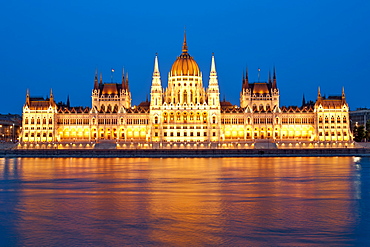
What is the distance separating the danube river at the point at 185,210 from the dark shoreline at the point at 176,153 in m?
36.9

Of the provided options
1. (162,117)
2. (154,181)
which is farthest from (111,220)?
(162,117)

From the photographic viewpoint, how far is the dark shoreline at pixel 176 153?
8269cm

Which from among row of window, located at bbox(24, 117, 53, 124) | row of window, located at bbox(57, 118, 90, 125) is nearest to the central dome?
row of window, located at bbox(57, 118, 90, 125)

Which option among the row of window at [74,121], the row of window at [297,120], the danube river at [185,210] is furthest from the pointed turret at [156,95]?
the danube river at [185,210]

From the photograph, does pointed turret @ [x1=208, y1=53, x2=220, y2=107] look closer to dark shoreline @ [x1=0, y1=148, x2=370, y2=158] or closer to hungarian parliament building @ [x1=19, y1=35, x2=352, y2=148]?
hungarian parliament building @ [x1=19, y1=35, x2=352, y2=148]

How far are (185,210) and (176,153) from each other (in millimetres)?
56301

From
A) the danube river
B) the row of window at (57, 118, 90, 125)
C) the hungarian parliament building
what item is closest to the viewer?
the danube river

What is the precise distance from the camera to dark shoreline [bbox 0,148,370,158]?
82.7 m

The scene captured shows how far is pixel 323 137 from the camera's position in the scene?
119188 millimetres

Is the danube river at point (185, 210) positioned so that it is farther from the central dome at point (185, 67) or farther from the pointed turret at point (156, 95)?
the central dome at point (185, 67)

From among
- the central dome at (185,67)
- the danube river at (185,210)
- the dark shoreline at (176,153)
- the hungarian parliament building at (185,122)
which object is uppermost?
the central dome at (185,67)

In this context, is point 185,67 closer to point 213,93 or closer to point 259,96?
point 213,93

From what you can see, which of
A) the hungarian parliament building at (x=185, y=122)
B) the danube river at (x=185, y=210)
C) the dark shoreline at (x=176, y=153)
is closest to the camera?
the danube river at (x=185, y=210)

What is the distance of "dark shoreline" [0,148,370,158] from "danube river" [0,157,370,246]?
36.9 m
